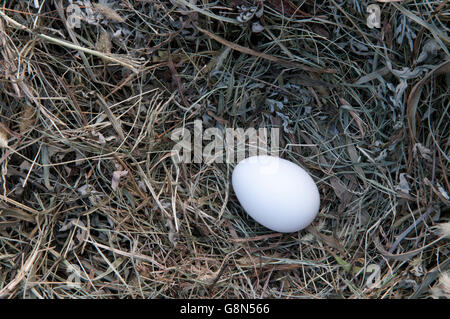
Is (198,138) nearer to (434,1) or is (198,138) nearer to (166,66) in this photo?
Answer: (166,66)

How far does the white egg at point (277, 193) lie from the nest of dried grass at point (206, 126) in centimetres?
10

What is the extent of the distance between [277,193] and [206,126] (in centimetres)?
36

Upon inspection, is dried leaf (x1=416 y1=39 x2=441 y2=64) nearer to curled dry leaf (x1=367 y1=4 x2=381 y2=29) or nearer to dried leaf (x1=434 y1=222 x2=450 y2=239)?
curled dry leaf (x1=367 y1=4 x2=381 y2=29)

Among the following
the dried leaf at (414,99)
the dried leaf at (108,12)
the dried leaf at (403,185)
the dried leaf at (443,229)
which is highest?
the dried leaf at (108,12)

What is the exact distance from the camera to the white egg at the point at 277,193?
49.8 inches

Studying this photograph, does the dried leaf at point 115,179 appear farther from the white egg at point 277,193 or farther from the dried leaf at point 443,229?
the dried leaf at point 443,229

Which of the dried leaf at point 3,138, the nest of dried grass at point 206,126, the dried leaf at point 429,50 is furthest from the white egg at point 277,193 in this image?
the dried leaf at point 3,138

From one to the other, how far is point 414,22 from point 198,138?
0.77 metres

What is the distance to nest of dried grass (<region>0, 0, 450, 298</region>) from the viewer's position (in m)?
1.29

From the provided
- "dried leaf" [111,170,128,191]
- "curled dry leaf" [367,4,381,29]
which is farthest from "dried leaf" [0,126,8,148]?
"curled dry leaf" [367,4,381,29]

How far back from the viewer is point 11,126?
1350 mm

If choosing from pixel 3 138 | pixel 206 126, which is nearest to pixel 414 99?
pixel 206 126

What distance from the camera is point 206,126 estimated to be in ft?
4.77

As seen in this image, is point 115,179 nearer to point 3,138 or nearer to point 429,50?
point 3,138
